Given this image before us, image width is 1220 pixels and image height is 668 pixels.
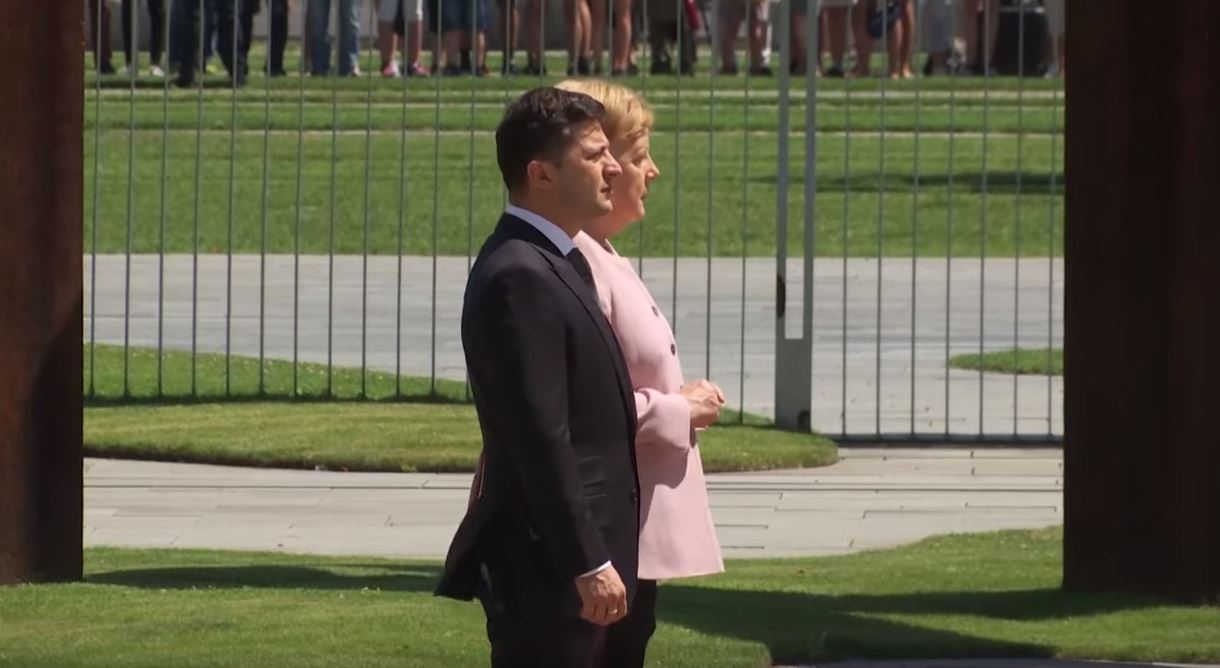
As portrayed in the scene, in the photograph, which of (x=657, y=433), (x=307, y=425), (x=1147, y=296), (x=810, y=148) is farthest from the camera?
(x=810, y=148)

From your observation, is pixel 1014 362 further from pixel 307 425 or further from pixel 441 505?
pixel 441 505

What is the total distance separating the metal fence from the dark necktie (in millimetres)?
6669

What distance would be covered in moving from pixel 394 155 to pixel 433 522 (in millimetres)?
13295

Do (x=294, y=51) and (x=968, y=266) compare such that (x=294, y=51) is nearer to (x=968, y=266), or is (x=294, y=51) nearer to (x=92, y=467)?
(x=968, y=266)

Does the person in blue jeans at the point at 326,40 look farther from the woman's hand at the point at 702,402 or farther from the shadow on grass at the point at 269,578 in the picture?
the woman's hand at the point at 702,402

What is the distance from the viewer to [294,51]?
2300 cm

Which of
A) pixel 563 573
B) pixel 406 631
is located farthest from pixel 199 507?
pixel 563 573

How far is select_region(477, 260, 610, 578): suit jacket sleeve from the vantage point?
4.55 metres

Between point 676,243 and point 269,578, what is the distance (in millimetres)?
4548

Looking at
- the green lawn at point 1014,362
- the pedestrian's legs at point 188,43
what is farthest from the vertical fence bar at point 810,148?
the pedestrian's legs at point 188,43

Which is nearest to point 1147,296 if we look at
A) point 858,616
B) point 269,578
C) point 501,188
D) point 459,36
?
point 858,616

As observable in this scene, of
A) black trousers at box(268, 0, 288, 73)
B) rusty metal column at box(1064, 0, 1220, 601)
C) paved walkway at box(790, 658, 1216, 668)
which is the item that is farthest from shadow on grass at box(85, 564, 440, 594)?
black trousers at box(268, 0, 288, 73)

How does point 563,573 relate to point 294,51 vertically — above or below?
below

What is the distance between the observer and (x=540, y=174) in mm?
4770
